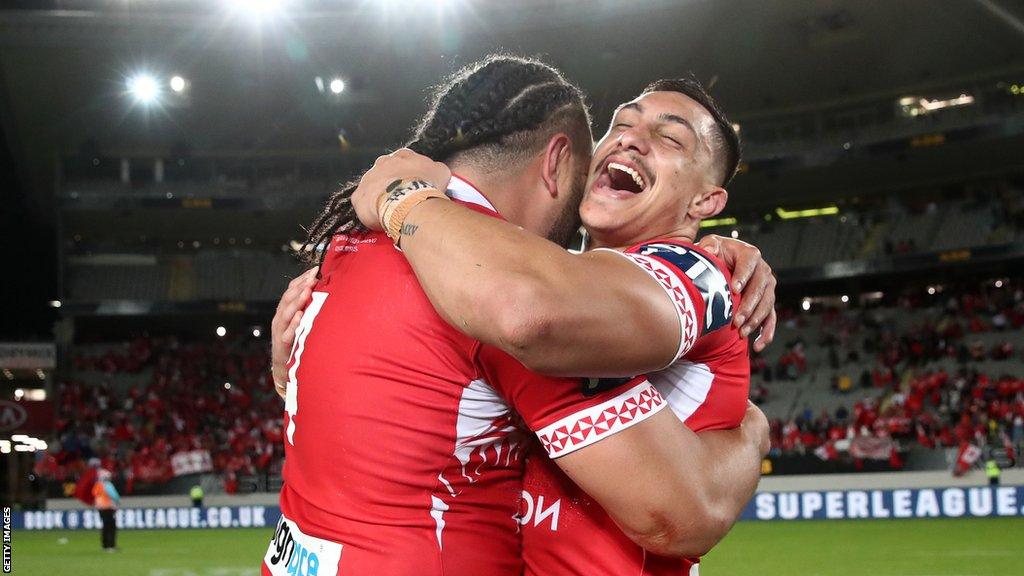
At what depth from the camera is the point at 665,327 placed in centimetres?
221

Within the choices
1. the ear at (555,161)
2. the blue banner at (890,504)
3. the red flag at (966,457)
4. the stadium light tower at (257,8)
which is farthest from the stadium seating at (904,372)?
the ear at (555,161)

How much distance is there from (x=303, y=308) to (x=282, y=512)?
0.58 meters

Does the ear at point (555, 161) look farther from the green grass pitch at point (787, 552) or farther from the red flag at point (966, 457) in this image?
the red flag at point (966, 457)

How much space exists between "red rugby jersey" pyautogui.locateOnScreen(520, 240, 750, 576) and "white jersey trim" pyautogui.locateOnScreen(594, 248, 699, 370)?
18 cm

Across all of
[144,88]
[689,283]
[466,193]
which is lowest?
[689,283]

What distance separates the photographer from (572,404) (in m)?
2.25

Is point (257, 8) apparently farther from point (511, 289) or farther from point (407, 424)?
point (511, 289)

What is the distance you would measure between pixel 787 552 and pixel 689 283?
14.7 metres

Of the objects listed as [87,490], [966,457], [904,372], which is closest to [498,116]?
[87,490]

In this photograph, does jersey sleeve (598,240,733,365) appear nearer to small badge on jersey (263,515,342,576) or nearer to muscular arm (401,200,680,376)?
muscular arm (401,200,680,376)

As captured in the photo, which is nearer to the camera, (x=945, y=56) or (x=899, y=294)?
(x=945, y=56)

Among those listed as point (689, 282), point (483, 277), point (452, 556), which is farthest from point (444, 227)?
point (452, 556)

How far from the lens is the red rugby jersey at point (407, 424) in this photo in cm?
231

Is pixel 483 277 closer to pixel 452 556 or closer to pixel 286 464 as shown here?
pixel 452 556
